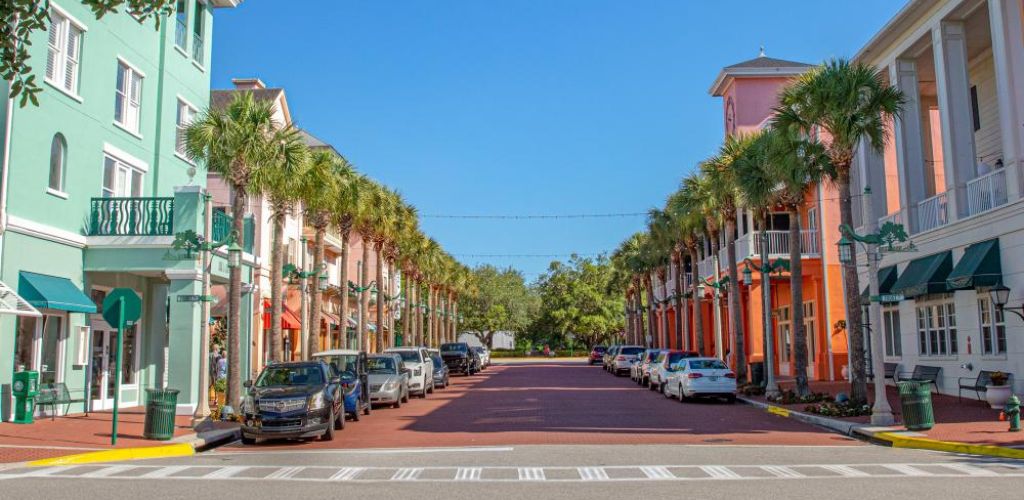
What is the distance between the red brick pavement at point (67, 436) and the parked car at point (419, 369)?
1006cm

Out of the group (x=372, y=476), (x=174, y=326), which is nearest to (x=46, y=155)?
(x=174, y=326)

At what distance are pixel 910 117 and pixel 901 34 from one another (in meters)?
2.63

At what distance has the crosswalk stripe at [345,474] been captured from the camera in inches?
475

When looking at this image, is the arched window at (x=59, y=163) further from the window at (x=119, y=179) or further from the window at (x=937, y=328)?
the window at (x=937, y=328)

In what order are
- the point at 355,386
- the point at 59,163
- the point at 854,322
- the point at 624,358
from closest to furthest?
1. the point at 854,322
2. the point at 59,163
3. the point at 355,386
4. the point at 624,358

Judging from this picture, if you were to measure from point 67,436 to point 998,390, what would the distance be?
20113 millimetres

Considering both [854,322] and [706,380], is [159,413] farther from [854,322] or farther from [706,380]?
[706,380]

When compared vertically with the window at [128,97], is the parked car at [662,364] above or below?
below

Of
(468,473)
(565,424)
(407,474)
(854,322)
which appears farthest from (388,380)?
(468,473)

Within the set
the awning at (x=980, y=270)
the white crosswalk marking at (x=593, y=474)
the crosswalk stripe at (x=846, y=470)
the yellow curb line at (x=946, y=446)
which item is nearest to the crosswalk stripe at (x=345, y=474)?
the white crosswalk marking at (x=593, y=474)

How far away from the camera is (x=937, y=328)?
85.6ft

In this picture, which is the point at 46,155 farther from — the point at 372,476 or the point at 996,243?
the point at 996,243

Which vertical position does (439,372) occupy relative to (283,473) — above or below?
above

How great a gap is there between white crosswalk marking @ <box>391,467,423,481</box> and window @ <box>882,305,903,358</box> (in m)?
22.1
